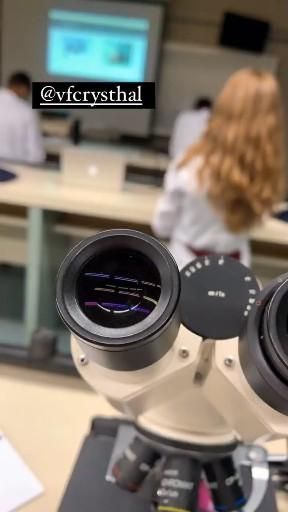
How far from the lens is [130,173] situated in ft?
6.32

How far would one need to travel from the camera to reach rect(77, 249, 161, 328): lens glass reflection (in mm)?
368

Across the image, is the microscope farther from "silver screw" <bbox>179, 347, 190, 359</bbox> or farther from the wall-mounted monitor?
the wall-mounted monitor

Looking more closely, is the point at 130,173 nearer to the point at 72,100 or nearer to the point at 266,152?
the point at 266,152

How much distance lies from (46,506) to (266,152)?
0.73m

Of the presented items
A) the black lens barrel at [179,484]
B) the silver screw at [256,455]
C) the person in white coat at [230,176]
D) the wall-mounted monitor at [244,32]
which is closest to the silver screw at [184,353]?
the black lens barrel at [179,484]

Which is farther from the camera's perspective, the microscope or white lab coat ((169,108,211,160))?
white lab coat ((169,108,211,160))

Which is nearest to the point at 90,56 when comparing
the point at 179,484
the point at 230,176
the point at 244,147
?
the point at 179,484

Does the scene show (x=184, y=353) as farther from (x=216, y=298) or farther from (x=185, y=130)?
(x=185, y=130)

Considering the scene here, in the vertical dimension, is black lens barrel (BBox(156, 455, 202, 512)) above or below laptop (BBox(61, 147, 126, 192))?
above

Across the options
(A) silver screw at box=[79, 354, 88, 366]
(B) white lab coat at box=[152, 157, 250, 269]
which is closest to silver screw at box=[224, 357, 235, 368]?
(A) silver screw at box=[79, 354, 88, 366]

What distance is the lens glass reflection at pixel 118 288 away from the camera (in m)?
0.37

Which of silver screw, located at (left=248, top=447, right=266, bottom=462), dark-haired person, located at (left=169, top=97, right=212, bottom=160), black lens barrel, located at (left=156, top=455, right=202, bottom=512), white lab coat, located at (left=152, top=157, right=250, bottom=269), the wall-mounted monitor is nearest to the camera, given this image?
black lens barrel, located at (left=156, top=455, right=202, bottom=512)

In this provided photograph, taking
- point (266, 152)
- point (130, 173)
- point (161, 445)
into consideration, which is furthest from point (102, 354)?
point (130, 173)

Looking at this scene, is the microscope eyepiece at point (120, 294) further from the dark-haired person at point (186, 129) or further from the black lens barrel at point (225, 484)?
the dark-haired person at point (186, 129)
